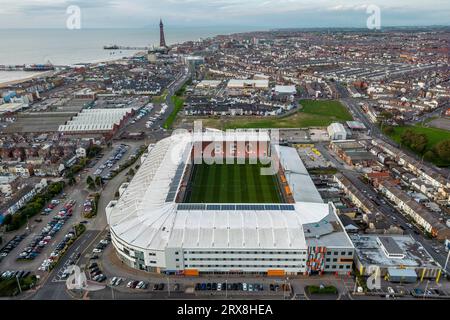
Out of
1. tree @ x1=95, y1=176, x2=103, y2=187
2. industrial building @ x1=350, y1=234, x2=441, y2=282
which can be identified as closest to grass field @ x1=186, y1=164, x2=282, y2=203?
industrial building @ x1=350, y1=234, x2=441, y2=282

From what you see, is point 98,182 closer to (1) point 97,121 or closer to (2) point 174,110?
(1) point 97,121

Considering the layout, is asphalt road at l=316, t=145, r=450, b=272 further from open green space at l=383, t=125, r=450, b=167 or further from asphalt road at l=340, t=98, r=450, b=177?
open green space at l=383, t=125, r=450, b=167

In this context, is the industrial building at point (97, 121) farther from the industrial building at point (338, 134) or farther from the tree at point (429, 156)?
the tree at point (429, 156)

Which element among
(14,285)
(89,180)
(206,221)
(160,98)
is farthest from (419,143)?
(160,98)

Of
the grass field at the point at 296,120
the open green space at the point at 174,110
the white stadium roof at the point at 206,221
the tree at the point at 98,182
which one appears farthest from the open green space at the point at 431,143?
the tree at the point at 98,182
